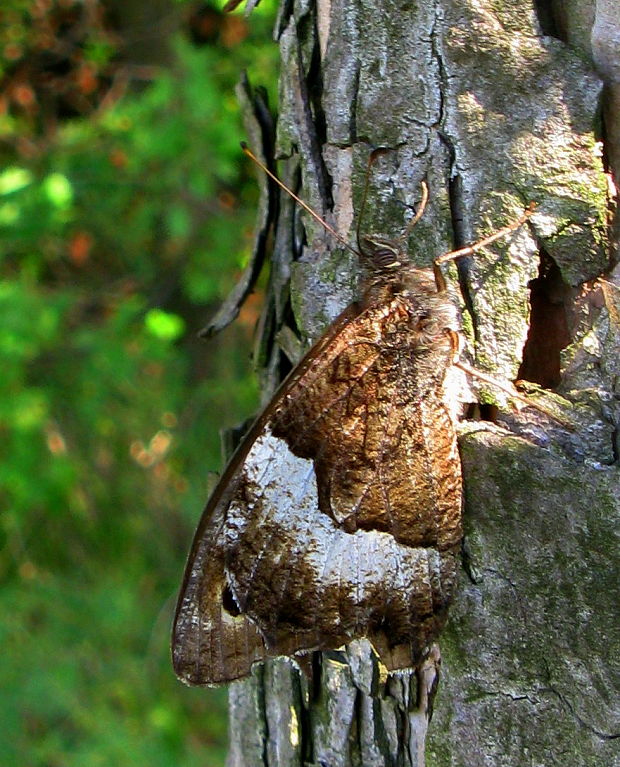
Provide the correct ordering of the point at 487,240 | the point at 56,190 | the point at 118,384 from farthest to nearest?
the point at 118,384
the point at 56,190
the point at 487,240

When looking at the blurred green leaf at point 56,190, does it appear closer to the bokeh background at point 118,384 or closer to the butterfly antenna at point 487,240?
the bokeh background at point 118,384

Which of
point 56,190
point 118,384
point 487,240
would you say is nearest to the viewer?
point 487,240

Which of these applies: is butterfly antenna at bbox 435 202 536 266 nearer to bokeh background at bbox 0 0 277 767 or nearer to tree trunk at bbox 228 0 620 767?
tree trunk at bbox 228 0 620 767

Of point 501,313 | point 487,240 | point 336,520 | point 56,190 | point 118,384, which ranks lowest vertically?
point 118,384

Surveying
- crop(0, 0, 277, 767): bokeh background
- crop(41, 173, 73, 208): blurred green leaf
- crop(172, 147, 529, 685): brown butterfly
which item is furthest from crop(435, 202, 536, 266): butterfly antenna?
crop(41, 173, 73, 208): blurred green leaf

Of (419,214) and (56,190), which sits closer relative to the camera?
(419,214)

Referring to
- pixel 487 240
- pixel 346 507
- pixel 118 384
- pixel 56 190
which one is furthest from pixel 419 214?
pixel 118 384

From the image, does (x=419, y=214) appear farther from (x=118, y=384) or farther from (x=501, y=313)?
(x=118, y=384)
